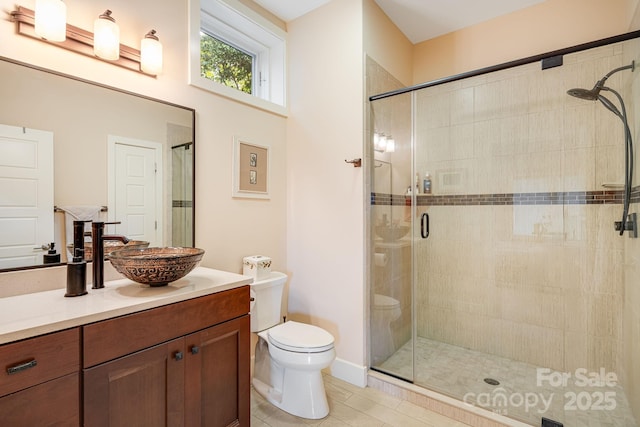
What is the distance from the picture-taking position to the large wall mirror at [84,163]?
131cm

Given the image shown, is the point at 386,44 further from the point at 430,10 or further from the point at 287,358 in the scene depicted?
the point at 287,358

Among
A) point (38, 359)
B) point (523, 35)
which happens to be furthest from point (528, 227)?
point (38, 359)

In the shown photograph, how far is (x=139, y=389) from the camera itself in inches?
46.0

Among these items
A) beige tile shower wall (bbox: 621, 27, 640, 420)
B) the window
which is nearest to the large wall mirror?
the window

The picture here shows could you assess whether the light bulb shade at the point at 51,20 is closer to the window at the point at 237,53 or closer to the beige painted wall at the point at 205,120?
the beige painted wall at the point at 205,120

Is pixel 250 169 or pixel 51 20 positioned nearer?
pixel 51 20

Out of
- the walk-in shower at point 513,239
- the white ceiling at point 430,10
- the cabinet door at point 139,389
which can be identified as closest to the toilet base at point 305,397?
the walk-in shower at point 513,239

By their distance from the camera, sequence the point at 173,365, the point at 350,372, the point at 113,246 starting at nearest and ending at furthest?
the point at 173,365 < the point at 113,246 < the point at 350,372

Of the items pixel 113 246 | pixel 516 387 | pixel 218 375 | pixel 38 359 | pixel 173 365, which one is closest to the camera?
pixel 38 359

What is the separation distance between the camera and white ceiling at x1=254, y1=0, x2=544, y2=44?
7.57 feet

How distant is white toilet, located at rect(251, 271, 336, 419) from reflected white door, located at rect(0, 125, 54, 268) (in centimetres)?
111

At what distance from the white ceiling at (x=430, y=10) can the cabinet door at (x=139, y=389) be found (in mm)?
2387

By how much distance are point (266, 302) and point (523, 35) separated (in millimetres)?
2758

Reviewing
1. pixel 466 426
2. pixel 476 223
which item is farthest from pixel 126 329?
pixel 476 223
